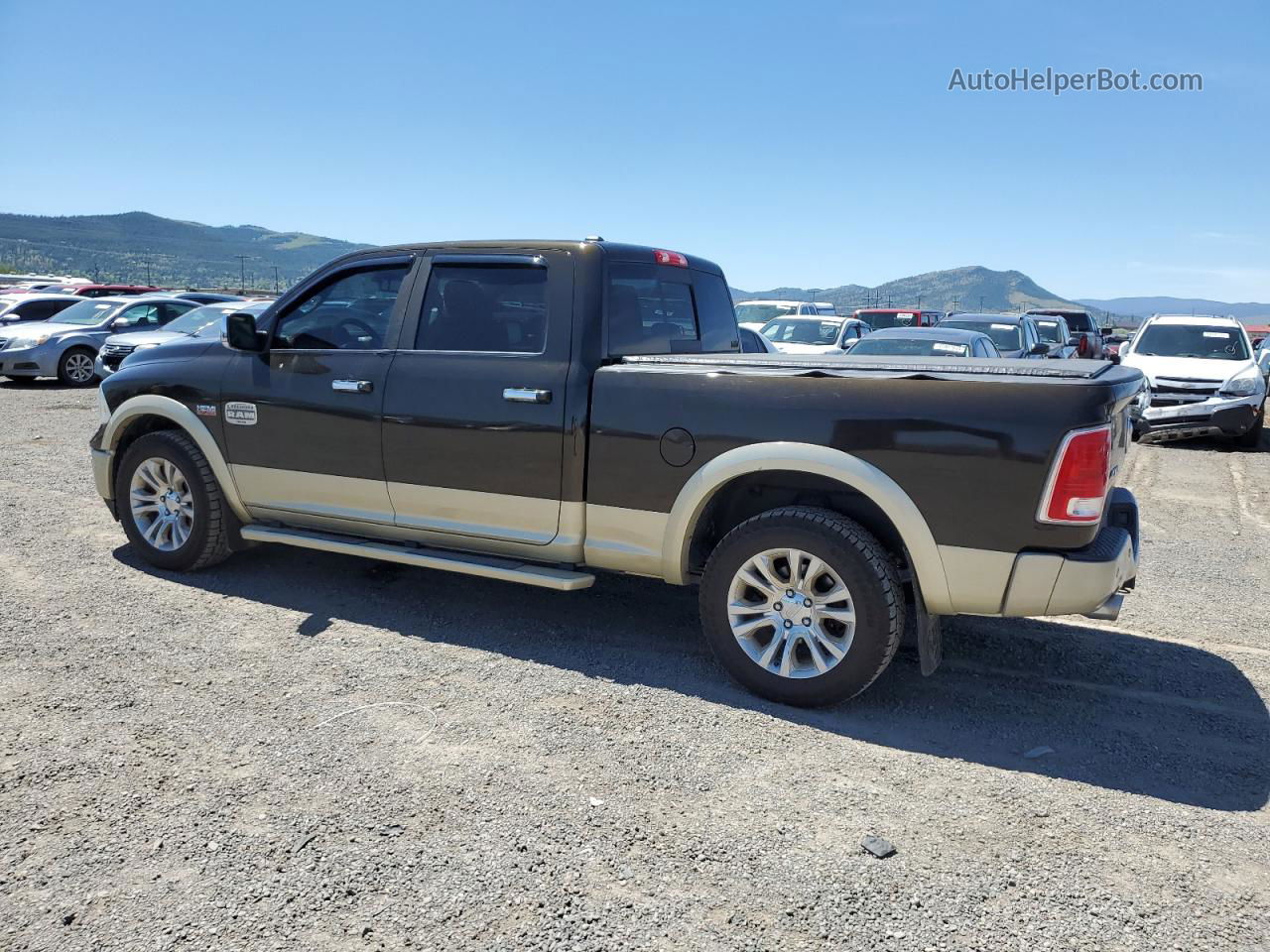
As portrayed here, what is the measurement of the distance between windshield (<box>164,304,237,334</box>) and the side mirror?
12.1 meters

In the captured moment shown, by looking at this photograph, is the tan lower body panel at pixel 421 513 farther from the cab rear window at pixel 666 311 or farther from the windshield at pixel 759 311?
the windshield at pixel 759 311

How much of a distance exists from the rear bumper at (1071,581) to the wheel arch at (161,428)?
4.17 metres

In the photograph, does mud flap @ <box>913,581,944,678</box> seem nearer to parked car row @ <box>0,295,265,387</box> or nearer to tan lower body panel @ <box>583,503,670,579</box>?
tan lower body panel @ <box>583,503,670,579</box>

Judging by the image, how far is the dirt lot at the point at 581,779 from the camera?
104 inches

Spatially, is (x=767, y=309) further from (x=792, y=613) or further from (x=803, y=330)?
(x=792, y=613)

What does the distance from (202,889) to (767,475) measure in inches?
100

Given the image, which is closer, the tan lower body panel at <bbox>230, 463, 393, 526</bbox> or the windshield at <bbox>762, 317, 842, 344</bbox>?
the tan lower body panel at <bbox>230, 463, 393, 526</bbox>

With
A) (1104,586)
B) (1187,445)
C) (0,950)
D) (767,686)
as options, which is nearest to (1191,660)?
(1104,586)

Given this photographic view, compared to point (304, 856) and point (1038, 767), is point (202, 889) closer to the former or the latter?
point (304, 856)

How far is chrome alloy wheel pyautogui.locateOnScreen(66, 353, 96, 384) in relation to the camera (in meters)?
17.5

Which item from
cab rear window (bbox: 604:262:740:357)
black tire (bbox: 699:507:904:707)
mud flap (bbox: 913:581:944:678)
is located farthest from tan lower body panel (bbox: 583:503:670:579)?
mud flap (bbox: 913:581:944:678)

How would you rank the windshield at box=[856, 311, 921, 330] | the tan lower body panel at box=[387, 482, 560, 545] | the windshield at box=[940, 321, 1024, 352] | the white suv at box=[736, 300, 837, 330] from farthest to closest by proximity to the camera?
the windshield at box=[856, 311, 921, 330], the white suv at box=[736, 300, 837, 330], the windshield at box=[940, 321, 1024, 352], the tan lower body panel at box=[387, 482, 560, 545]

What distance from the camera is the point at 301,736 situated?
3.64 meters

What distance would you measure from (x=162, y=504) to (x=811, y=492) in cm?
390
